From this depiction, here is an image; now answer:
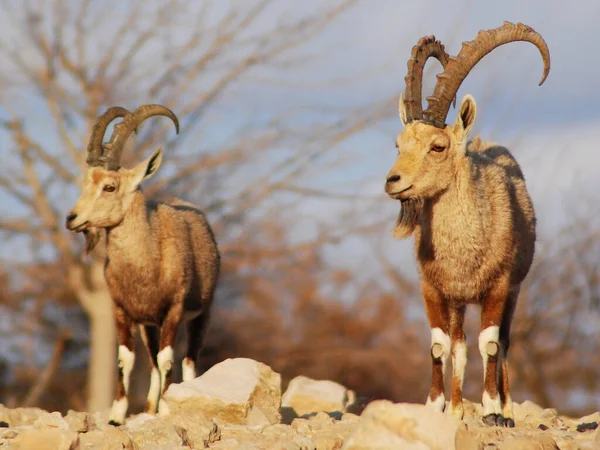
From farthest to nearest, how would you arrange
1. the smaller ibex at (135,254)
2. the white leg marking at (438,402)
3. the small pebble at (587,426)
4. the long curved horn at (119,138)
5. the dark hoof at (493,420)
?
the long curved horn at (119,138) → the smaller ibex at (135,254) → the small pebble at (587,426) → the white leg marking at (438,402) → the dark hoof at (493,420)

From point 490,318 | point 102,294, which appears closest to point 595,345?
point 102,294

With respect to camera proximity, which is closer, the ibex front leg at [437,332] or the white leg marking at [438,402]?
the white leg marking at [438,402]

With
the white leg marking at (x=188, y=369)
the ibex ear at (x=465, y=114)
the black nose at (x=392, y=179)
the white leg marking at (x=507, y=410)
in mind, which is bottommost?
the white leg marking at (x=507, y=410)

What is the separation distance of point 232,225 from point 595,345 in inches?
294

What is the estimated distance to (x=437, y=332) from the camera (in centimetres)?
735

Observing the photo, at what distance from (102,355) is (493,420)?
943cm

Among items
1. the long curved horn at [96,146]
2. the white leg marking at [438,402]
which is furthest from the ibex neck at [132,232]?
the white leg marking at [438,402]

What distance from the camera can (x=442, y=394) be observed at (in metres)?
7.18

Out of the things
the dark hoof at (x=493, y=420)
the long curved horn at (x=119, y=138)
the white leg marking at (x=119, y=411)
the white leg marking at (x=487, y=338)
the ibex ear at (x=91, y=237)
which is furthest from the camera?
the ibex ear at (x=91, y=237)

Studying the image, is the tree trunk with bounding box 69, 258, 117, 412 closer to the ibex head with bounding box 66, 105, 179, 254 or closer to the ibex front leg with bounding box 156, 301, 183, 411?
the ibex head with bounding box 66, 105, 179, 254

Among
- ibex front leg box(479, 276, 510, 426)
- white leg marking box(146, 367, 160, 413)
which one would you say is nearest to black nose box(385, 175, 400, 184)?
ibex front leg box(479, 276, 510, 426)

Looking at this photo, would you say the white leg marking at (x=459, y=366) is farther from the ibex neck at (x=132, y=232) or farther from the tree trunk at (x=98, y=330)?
the tree trunk at (x=98, y=330)

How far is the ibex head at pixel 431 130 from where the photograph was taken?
7121 mm

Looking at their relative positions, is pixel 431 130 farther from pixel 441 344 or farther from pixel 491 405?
pixel 491 405
